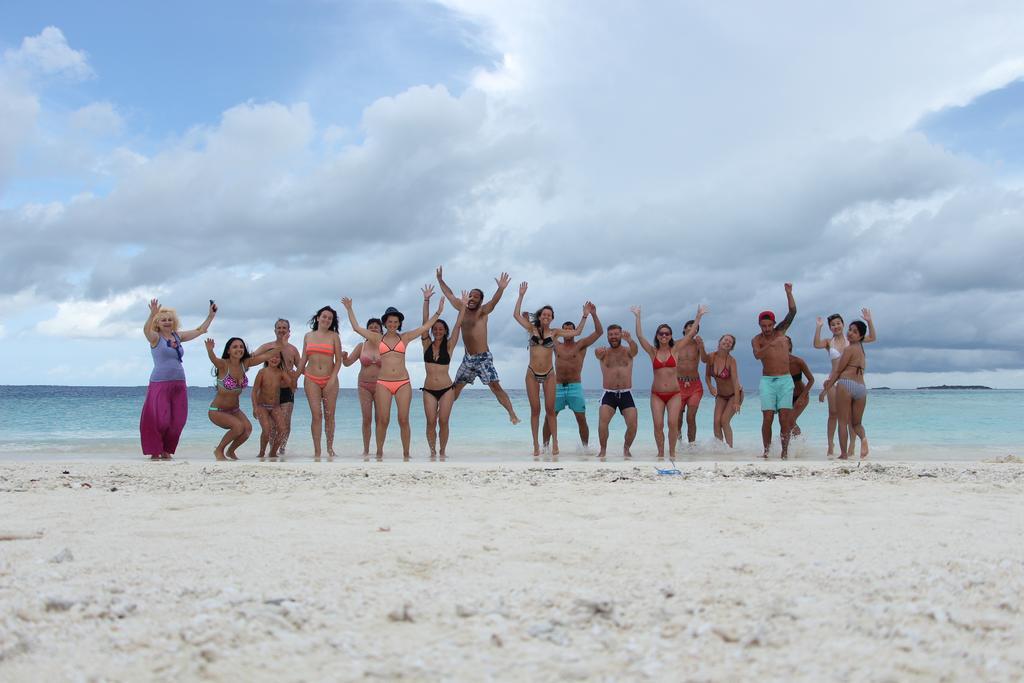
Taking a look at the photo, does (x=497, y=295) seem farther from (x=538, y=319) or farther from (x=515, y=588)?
(x=515, y=588)

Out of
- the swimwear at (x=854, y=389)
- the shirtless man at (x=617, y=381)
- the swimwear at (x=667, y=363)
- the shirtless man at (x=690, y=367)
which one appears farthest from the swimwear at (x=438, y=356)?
the swimwear at (x=854, y=389)

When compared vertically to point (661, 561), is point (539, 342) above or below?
above

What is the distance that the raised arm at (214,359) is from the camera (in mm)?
9133

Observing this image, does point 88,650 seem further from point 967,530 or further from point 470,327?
point 470,327

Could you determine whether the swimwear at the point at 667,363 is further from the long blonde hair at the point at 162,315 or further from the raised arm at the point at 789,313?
the long blonde hair at the point at 162,315

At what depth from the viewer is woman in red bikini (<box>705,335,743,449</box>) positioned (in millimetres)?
10406

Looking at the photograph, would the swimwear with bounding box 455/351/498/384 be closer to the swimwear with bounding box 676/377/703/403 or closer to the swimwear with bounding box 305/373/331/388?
the swimwear with bounding box 305/373/331/388

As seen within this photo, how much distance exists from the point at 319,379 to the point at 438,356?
5.46 feet

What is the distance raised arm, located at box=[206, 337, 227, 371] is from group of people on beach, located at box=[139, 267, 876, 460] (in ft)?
0.04

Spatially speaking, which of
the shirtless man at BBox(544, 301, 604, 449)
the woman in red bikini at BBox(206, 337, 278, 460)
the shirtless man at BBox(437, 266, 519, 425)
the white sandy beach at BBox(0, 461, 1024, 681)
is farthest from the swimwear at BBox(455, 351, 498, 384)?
the white sandy beach at BBox(0, 461, 1024, 681)

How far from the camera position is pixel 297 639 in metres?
2.29

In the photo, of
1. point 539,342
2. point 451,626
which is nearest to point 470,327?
point 539,342

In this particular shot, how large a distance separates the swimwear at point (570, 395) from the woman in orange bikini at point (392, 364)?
2021mm

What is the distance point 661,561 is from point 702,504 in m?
1.58
